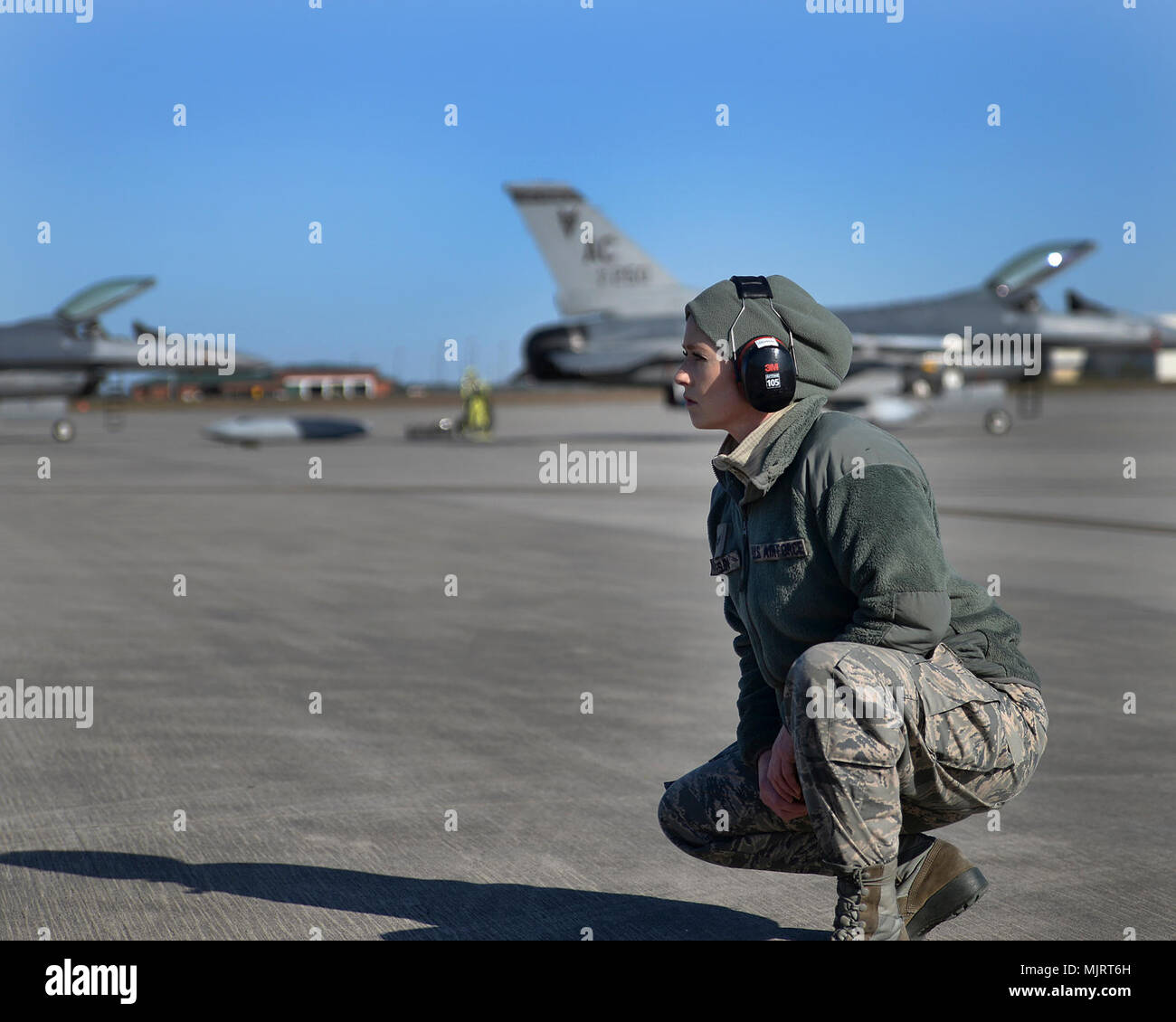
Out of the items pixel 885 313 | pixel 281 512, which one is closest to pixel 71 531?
pixel 281 512

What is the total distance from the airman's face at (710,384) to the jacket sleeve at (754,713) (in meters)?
0.50

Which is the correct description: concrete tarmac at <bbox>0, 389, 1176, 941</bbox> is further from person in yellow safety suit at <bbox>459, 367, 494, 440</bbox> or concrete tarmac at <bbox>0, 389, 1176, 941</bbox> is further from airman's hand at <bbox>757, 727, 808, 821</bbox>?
person in yellow safety suit at <bbox>459, 367, 494, 440</bbox>

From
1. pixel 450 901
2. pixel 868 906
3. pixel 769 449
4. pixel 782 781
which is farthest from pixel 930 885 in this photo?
pixel 450 901

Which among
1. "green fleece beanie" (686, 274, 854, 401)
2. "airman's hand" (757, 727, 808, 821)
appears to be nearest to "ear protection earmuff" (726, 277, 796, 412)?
"green fleece beanie" (686, 274, 854, 401)

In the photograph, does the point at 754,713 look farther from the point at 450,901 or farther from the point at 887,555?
the point at 450,901

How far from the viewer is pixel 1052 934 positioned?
3.42 meters

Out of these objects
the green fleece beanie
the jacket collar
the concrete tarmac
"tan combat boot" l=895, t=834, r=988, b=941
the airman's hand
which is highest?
the green fleece beanie

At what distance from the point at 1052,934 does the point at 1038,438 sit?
30538 mm

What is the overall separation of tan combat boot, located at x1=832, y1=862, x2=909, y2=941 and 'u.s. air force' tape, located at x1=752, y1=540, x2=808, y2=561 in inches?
27.1

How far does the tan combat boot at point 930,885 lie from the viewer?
126 inches

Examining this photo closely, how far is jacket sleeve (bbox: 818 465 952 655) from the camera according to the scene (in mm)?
2764

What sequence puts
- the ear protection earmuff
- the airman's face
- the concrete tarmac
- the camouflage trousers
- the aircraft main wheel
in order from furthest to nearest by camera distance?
the aircraft main wheel < the concrete tarmac < the airman's face < the ear protection earmuff < the camouflage trousers
